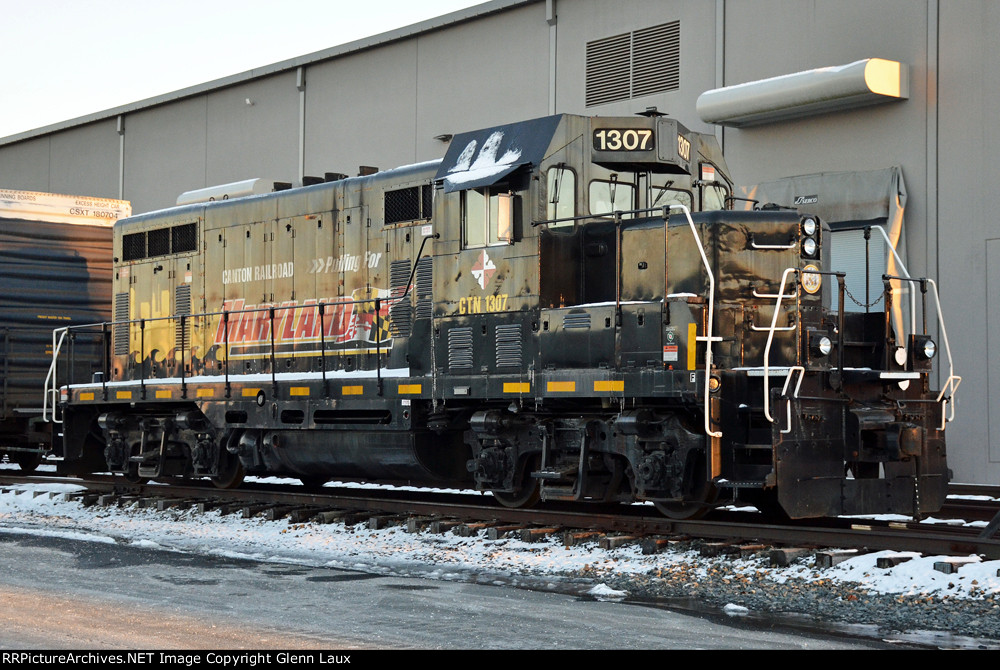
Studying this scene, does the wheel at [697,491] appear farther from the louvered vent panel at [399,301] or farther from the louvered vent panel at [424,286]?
the louvered vent panel at [399,301]

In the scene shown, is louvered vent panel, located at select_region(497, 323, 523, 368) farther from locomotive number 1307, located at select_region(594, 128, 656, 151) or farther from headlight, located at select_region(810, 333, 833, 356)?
headlight, located at select_region(810, 333, 833, 356)

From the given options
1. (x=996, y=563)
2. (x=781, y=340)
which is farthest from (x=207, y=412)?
(x=996, y=563)

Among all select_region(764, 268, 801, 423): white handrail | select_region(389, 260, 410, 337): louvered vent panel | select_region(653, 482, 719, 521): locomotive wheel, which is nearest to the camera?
select_region(764, 268, 801, 423): white handrail

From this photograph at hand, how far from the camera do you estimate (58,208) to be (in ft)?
56.2

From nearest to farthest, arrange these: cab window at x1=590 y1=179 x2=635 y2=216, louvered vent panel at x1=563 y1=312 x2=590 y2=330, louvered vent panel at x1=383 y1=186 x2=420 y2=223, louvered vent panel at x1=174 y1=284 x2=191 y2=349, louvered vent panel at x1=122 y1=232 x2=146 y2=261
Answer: louvered vent panel at x1=563 y1=312 x2=590 y2=330 < cab window at x1=590 y1=179 x2=635 y2=216 < louvered vent panel at x1=383 y1=186 x2=420 y2=223 < louvered vent panel at x1=174 y1=284 x2=191 y2=349 < louvered vent panel at x1=122 y1=232 x2=146 y2=261

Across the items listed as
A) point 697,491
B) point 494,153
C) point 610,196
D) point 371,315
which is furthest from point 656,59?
point 697,491

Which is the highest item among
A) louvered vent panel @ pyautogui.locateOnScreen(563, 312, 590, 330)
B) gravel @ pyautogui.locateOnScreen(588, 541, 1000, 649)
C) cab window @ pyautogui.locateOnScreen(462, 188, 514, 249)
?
cab window @ pyautogui.locateOnScreen(462, 188, 514, 249)

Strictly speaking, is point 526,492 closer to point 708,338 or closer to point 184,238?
point 708,338

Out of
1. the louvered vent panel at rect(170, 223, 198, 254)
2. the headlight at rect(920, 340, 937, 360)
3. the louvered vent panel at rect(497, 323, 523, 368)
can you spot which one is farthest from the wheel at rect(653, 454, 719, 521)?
→ the louvered vent panel at rect(170, 223, 198, 254)

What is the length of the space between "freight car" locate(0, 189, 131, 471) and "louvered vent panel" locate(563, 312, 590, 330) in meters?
8.86

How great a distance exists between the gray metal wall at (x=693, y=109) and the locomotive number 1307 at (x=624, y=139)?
20.8ft

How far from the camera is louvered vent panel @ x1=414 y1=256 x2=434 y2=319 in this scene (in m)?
11.1

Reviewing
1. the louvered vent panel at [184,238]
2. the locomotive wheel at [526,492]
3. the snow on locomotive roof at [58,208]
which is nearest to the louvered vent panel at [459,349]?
the locomotive wheel at [526,492]
